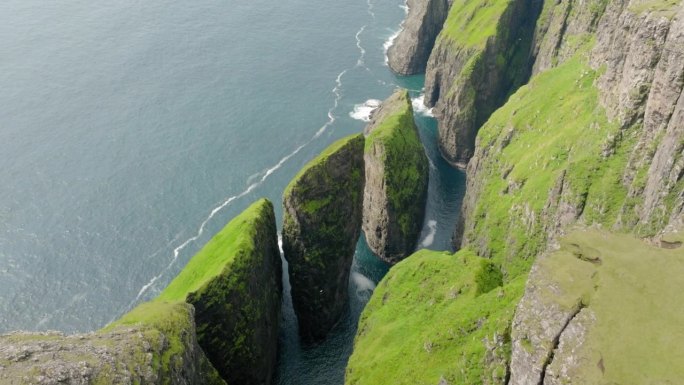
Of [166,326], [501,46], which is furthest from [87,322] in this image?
[501,46]

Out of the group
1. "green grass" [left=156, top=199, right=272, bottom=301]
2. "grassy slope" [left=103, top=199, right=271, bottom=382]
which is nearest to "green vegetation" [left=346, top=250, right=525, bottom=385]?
"green grass" [left=156, top=199, right=272, bottom=301]

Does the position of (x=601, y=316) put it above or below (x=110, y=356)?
above

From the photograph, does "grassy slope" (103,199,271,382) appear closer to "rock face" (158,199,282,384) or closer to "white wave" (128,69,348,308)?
"rock face" (158,199,282,384)

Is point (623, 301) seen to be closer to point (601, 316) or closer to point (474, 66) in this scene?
point (601, 316)

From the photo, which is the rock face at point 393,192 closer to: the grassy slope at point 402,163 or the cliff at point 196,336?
the grassy slope at point 402,163

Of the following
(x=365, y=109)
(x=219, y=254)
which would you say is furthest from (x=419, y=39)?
(x=219, y=254)
